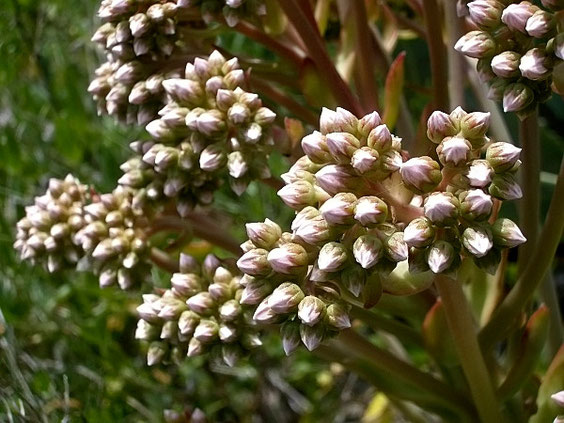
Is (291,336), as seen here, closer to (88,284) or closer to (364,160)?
(364,160)

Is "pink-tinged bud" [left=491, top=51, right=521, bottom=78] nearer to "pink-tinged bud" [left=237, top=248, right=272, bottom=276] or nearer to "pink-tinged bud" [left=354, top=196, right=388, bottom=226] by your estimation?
"pink-tinged bud" [left=354, top=196, right=388, bottom=226]

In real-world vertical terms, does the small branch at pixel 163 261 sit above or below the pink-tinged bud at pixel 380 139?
below

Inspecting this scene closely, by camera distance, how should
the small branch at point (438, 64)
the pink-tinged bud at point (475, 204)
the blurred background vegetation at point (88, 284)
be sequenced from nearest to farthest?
the pink-tinged bud at point (475, 204) < the small branch at point (438, 64) < the blurred background vegetation at point (88, 284)

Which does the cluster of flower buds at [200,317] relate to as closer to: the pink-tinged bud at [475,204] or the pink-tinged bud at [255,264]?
the pink-tinged bud at [255,264]

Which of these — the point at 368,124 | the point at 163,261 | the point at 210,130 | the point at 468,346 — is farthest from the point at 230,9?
the point at 468,346

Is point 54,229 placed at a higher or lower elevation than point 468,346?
higher

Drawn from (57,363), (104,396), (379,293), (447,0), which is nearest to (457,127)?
(379,293)

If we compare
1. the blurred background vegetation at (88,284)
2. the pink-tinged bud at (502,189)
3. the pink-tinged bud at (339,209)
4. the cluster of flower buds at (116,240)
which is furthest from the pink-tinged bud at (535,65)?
the blurred background vegetation at (88,284)
